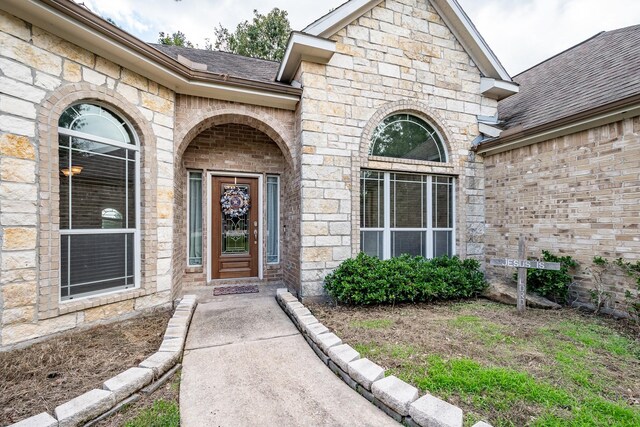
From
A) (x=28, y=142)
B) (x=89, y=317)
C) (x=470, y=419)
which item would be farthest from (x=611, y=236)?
(x=28, y=142)

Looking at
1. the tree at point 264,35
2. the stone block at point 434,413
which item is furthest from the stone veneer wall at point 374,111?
the tree at point 264,35

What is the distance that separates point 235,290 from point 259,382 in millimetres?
2958

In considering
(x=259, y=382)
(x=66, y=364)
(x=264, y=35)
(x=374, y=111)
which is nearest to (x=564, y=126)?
(x=374, y=111)

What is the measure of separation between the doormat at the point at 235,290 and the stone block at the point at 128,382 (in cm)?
266

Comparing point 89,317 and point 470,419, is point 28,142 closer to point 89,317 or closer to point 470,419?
point 89,317

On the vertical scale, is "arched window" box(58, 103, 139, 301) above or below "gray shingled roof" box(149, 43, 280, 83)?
below

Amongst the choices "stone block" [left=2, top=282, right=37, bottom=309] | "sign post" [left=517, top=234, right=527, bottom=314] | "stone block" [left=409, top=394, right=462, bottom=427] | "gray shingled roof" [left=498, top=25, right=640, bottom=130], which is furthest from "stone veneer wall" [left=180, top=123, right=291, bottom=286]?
"gray shingled roof" [left=498, top=25, right=640, bottom=130]

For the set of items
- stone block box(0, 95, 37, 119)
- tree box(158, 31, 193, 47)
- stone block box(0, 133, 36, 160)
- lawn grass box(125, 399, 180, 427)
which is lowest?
lawn grass box(125, 399, 180, 427)

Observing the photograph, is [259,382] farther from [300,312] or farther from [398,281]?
[398,281]

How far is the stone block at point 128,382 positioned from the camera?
7.15 ft

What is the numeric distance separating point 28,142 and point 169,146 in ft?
5.11

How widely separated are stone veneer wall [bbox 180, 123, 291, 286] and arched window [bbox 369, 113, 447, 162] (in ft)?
6.25

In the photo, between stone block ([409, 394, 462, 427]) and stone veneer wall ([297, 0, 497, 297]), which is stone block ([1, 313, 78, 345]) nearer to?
stone veneer wall ([297, 0, 497, 297])

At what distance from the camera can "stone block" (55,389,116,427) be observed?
1873 mm
